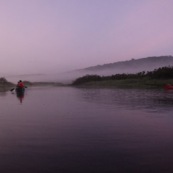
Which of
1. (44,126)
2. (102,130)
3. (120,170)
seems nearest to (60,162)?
(120,170)

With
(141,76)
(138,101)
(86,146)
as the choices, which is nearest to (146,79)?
(141,76)

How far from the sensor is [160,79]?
50.2 metres

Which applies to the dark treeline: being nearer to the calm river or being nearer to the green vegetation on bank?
the green vegetation on bank

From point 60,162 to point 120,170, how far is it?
1.43 meters

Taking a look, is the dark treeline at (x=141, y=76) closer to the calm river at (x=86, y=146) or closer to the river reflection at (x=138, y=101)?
the river reflection at (x=138, y=101)

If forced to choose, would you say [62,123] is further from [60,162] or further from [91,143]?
[60,162]

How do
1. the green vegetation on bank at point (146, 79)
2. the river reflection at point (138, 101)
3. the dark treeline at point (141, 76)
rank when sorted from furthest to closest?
the dark treeline at point (141, 76) < the green vegetation on bank at point (146, 79) < the river reflection at point (138, 101)

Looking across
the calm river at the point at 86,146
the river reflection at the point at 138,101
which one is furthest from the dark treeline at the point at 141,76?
the calm river at the point at 86,146

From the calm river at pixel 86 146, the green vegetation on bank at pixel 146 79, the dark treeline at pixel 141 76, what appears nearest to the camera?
the calm river at pixel 86 146

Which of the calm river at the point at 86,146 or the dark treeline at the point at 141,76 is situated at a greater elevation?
the dark treeline at the point at 141,76

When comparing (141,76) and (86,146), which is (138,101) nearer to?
(86,146)

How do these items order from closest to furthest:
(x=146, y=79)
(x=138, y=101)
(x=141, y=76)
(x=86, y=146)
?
1. (x=86, y=146)
2. (x=138, y=101)
3. (x=146, y=79)
4. (x=141, y=76)

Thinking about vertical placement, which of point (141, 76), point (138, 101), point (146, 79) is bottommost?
point (138, 101)

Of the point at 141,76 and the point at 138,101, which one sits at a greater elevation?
the point at 141,76
